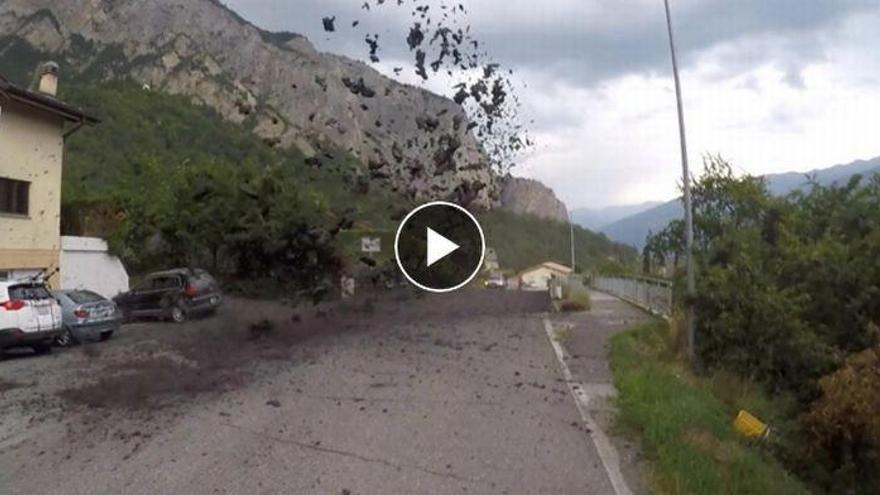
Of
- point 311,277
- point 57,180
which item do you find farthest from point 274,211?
point 57,180

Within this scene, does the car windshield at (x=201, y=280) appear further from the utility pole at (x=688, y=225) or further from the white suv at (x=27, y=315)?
the utility pole at (x=688, y=225)

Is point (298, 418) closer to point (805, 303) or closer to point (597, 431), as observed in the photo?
point (597, 431)

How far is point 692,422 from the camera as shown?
1052 cm

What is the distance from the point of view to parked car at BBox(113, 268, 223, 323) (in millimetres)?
23609

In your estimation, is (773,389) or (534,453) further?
(773,389)

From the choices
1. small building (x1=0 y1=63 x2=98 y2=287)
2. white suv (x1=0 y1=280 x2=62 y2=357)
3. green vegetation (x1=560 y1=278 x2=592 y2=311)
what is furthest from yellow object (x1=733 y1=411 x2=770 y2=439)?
green vegetation (x1=560 y1=278 x2=592 y2=311)

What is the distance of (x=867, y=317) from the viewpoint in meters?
17.1

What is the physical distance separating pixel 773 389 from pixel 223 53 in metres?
53.3

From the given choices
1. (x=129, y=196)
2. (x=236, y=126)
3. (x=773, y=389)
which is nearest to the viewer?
(x=773, y=389)

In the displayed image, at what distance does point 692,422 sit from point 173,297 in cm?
1715

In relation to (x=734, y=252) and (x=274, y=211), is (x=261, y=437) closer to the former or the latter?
(x=734, y=252)

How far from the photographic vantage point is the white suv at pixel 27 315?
15438mm

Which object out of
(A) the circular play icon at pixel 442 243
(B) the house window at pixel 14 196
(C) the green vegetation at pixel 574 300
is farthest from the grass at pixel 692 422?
(B) the house window at pixel 14 196

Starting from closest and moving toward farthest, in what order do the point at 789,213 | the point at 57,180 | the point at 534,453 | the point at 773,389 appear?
the point at 534,453, the point at 773,389, the point at 789,213, the point at 57,180
